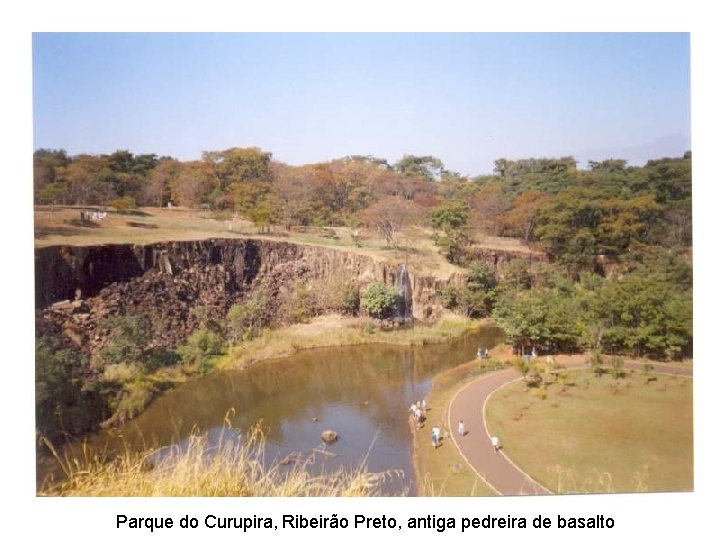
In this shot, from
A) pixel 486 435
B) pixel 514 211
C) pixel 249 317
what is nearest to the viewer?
pixel 486 435

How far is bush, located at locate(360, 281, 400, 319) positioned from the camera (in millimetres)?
6875

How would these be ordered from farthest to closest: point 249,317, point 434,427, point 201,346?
point 249,317 < point 201,346 < point 434,427

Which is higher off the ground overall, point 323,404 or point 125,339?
point 125,339

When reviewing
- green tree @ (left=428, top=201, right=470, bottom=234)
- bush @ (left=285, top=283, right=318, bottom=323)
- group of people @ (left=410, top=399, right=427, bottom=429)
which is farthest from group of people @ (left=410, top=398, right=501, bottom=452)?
green tree @ (left=428, top=201, right=470, bottom=234)

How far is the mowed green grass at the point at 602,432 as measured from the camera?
4.46 meters

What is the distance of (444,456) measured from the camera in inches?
197

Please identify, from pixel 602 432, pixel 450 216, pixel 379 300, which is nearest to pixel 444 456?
pixel 602 432

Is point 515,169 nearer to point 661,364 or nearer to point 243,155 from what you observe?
point 661,364

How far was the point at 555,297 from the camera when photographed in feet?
20.0

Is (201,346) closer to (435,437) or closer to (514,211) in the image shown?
(435,437)

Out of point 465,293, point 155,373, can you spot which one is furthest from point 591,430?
point 155,373

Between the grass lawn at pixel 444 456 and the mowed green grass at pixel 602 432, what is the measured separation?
1.57ft

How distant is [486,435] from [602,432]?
43.5 inches

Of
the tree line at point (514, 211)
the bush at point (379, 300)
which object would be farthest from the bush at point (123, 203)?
the bush at point (379, 300)
